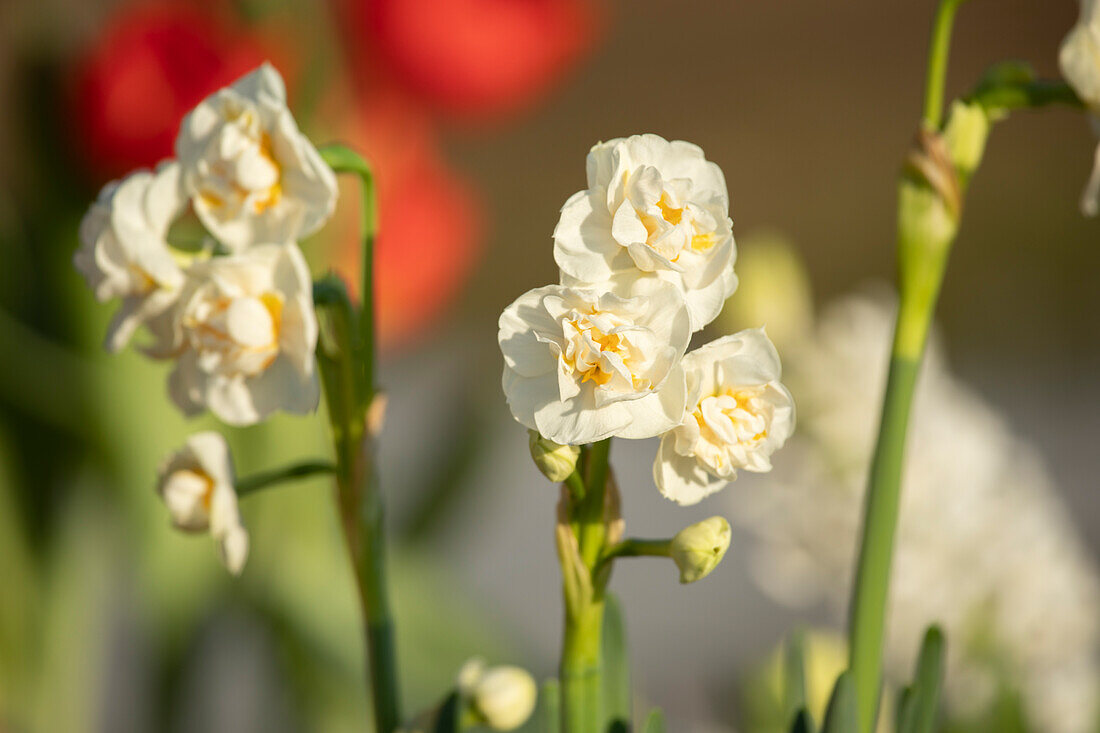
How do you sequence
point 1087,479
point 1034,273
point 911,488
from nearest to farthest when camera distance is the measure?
point 911,488
point 1087,479
point 1034,273

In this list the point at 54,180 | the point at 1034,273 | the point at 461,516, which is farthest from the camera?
the point at 1034,273

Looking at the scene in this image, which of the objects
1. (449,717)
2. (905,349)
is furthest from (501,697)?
(905,349)

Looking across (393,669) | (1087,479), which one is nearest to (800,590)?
(393,669)

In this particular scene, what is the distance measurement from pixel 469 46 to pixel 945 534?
1.30 feet

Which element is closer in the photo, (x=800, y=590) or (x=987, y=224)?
(x=800, y=590)

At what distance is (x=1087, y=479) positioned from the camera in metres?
1.25

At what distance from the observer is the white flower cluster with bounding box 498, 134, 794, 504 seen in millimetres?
157

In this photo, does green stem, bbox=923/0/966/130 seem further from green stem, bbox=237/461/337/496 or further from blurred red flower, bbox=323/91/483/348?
blurred red flower, bbox=323/91/483/348

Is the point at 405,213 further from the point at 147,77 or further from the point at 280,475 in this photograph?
the point at 280,475

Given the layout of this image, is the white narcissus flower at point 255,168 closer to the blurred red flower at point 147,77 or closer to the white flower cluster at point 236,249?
the white flower cluster at point 236,249

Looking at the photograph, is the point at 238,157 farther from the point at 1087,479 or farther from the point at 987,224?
the point at 987,224

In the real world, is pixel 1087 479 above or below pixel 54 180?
below

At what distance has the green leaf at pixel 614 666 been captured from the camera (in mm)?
232

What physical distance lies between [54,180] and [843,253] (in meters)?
1.33
